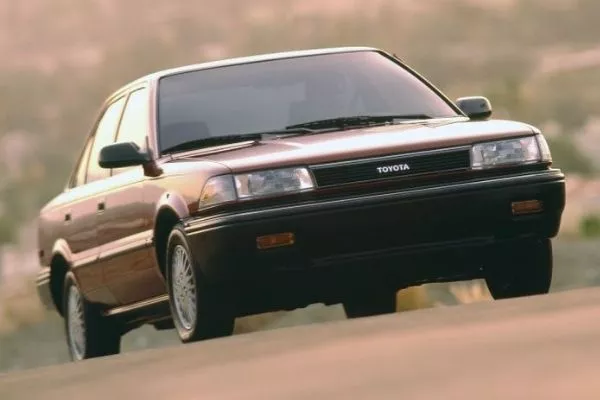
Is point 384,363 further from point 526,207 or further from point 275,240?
point 526,207

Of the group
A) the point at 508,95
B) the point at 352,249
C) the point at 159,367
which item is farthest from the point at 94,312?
the point at 508,95

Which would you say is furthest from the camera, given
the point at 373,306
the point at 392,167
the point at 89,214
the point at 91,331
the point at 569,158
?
the point at 569,158

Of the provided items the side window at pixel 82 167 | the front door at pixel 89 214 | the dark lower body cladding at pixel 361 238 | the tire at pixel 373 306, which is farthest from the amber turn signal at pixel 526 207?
the side window at pixel 82 167

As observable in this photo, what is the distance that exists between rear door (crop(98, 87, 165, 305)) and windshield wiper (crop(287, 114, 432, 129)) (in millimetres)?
954

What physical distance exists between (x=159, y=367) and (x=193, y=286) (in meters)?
1.77

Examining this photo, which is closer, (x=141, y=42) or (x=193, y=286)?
(x=193, y=286)

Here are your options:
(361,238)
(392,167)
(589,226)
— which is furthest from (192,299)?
(589,226)

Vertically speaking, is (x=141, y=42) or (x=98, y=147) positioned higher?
(x=98, y=147)

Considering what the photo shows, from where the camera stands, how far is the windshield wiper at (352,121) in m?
13.0

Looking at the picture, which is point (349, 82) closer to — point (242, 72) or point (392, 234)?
point (242, 72)

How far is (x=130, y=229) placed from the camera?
13172 mm

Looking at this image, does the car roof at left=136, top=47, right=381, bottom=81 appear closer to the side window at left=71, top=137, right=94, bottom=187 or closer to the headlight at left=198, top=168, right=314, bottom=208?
the side window at left=71, top=137, right=94, bottom=187

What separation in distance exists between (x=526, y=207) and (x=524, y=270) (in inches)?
23.8

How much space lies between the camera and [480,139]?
12.2 metres
